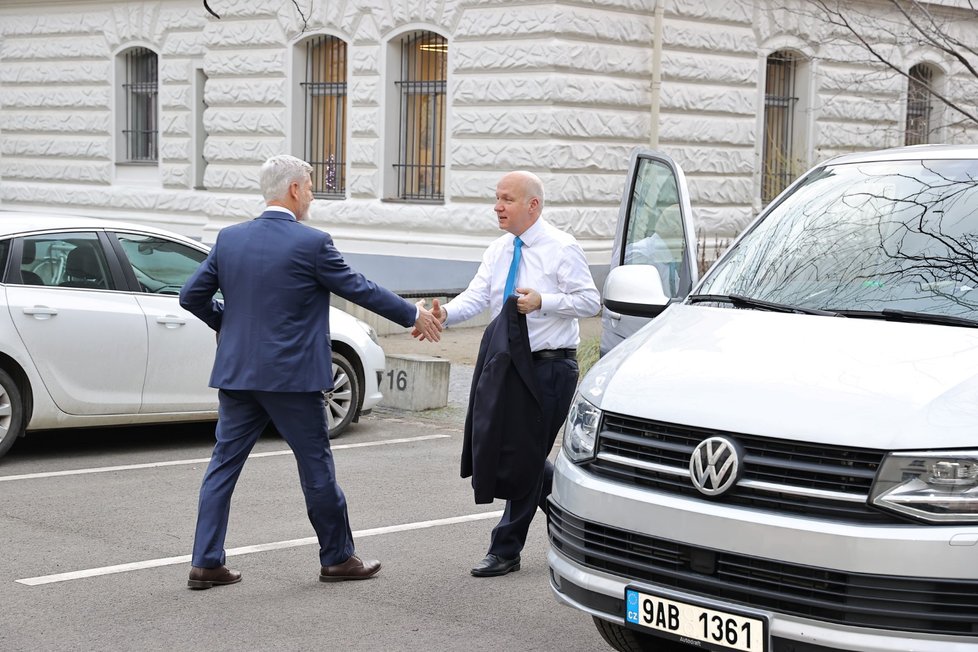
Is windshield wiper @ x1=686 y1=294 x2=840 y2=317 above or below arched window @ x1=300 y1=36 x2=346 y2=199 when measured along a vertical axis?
below

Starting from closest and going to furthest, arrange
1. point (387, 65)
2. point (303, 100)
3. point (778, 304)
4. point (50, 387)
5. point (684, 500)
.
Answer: point (684, 500)
point (778, 304)
point (50, 387)
point (387, 65)
point (303, 100)

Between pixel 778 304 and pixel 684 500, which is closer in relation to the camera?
pixel 684 500

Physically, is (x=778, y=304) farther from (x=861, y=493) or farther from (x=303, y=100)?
(x=303, y=100)

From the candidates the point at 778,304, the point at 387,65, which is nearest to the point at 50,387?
the point at 778,304

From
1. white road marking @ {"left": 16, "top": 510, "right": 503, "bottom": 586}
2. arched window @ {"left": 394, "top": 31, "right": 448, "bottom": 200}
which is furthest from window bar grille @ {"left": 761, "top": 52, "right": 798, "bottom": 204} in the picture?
white road marking @ {"left": 16, "top": 510, "right": 503, "bottom": 586}

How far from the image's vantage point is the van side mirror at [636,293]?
5508 millimetres

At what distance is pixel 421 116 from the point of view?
19078 mm

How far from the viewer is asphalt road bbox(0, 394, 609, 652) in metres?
5.49

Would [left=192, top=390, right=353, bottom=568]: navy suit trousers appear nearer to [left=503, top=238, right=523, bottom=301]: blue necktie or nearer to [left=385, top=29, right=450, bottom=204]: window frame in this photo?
[left=503, top=238, right=523, bottom=301]: blue necktie

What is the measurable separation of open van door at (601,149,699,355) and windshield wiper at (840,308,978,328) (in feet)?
7.66

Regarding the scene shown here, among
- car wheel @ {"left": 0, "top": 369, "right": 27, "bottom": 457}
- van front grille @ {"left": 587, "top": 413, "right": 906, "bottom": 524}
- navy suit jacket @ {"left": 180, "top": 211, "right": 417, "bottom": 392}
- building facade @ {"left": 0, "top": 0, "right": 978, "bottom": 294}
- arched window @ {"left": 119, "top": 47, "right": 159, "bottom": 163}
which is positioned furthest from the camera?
arched window @ {"left": 119, "top": 47, "right": 159, "bottom": 163}

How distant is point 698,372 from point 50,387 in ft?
18.1

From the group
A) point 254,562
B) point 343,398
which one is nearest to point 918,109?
point 343,398

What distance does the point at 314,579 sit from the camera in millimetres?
6309
